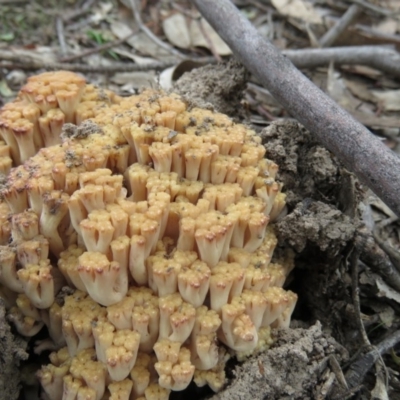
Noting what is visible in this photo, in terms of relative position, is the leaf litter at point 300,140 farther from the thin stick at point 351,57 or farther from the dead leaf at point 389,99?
the thin stick at point 351,57

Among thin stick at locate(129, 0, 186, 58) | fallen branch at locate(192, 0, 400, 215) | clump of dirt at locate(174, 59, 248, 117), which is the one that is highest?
fallen branch at locate(192, 0, 400, 215)

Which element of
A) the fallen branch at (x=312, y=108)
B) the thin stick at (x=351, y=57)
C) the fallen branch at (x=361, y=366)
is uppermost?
the fallen branch at (x=312, y=108)

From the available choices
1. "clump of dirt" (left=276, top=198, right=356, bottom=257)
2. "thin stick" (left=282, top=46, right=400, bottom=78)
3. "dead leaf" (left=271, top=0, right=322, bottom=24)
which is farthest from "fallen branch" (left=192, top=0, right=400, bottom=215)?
"dead leaf" (left=271, top=0, right=322, bottom=24)

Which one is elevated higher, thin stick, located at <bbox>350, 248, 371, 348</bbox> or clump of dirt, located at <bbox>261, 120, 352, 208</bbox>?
clump of dirt, located at <bbox>261, 120, 352, 208</bbox>

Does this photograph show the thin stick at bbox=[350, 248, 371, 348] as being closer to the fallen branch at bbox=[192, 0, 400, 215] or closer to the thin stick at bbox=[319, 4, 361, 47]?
the fallen branch at bbox=[192, 0, 400, 215]

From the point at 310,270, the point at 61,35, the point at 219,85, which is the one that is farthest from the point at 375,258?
the point at 61,35

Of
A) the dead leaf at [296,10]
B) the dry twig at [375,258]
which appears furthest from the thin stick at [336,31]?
the dry twig at [375,258]
